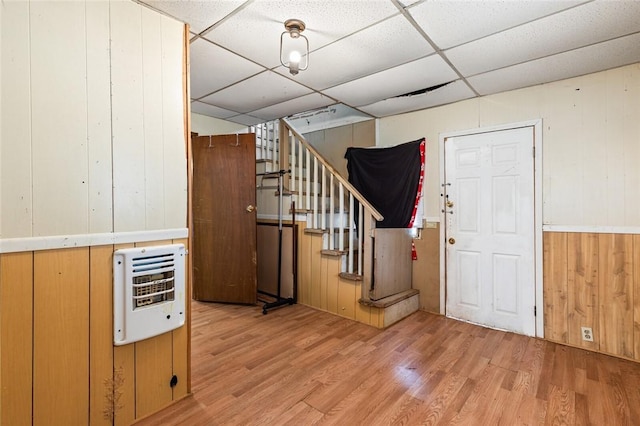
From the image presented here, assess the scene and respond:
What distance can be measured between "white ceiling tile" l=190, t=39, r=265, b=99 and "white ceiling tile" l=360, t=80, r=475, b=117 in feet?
4.85

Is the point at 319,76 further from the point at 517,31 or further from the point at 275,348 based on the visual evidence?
the point at 275,348

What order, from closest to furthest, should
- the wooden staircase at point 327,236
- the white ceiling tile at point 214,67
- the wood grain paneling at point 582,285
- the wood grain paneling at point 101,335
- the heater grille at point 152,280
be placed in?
the wood grain paneling at point 101,335
the heater grille at point 152,280
the white ceiling tile at point 214,67
the wood grain paneling at point 582,285
the wooden staircase at point 327,236

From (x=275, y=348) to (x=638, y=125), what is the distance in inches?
135

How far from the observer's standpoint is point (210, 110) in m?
3.80

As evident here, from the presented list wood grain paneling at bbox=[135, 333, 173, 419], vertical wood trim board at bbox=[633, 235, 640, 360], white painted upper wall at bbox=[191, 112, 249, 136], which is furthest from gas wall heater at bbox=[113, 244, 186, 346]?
vertical wood trim board at bbox=[633, 235, 640, 360]

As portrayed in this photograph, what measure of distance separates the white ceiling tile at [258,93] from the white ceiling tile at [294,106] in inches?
3.9

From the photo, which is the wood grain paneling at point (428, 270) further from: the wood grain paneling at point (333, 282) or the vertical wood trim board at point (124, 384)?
the vertical wood trim board at point (124, 384)

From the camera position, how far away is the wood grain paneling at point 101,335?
1564mm

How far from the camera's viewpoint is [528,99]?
294 centimetres

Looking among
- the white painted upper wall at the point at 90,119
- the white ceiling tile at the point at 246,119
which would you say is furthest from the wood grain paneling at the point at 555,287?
the white ceiling tile at the point at 246,119

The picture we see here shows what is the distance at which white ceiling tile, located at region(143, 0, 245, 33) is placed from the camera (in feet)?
5.88

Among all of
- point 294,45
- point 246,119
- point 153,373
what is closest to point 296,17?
point 294,45

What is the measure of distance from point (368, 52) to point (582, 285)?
2652 mm

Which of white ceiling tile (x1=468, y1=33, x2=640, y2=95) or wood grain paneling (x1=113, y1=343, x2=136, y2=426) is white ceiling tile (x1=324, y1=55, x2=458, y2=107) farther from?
wood grain paneling (x1=113, y1=343, x2=136, y2=426)
